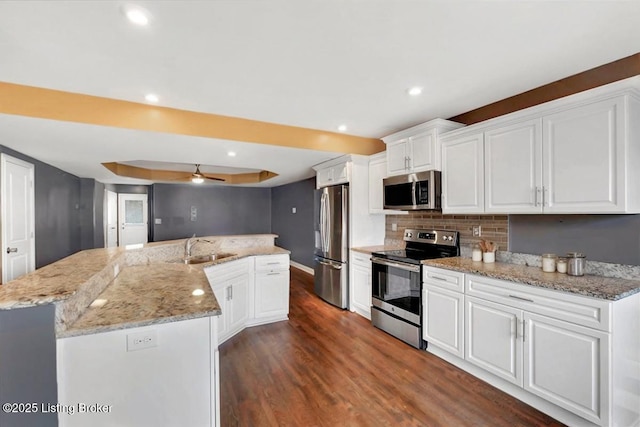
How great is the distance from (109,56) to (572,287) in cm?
333

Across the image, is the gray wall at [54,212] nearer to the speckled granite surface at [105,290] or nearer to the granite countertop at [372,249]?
the speckled granite surface at [105,290]

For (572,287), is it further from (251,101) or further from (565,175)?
(251,101)

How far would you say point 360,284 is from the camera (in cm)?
371

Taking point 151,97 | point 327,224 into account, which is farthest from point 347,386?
point 151,97

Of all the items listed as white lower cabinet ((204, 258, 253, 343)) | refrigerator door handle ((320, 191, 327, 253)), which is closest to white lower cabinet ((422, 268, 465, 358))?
refrigerator door handle ((320, 191, 327, 253))

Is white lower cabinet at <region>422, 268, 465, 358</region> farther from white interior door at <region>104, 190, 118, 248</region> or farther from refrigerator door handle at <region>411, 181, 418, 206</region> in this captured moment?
white interior door at <region>104, 190, 118, 248</region>

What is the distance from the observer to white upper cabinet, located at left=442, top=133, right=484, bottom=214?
2626mm

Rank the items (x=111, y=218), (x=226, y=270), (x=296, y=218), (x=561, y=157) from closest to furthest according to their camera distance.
A: (x=561, y=157)
(x=226, y=270)
(x=296, y=218)
(x=111, y=218)

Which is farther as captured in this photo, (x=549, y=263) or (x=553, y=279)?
(x=549, y=263)

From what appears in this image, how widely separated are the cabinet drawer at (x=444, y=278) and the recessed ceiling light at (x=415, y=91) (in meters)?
1.59

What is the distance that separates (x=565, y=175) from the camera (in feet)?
6.78

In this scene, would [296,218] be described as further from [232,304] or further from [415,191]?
[415,191]

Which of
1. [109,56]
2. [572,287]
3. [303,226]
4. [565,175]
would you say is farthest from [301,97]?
[303,226]

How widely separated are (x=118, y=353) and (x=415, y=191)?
2781 mm
